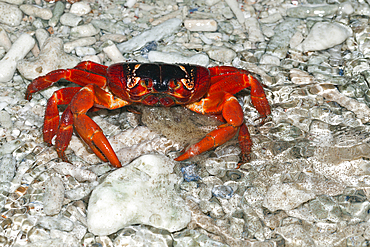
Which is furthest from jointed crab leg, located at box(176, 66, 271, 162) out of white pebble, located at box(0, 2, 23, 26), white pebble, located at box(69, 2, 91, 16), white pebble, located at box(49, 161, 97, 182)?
white pebble, located at box(0, 2, 23, 26)

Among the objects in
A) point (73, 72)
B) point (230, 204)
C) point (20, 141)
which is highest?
point (73, 72)

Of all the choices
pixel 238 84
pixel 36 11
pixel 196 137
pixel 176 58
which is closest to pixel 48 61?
pixel 36 11

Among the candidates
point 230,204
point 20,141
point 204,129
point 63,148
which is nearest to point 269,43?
point 204,129

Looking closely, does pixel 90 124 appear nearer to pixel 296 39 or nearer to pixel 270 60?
pixel 270 60

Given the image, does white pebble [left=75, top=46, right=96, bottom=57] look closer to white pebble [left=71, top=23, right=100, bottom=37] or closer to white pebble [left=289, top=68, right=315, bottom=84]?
white pebble [left=71, top=23, right=100, bottom=37]

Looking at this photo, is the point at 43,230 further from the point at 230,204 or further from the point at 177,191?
the point at 230,204
